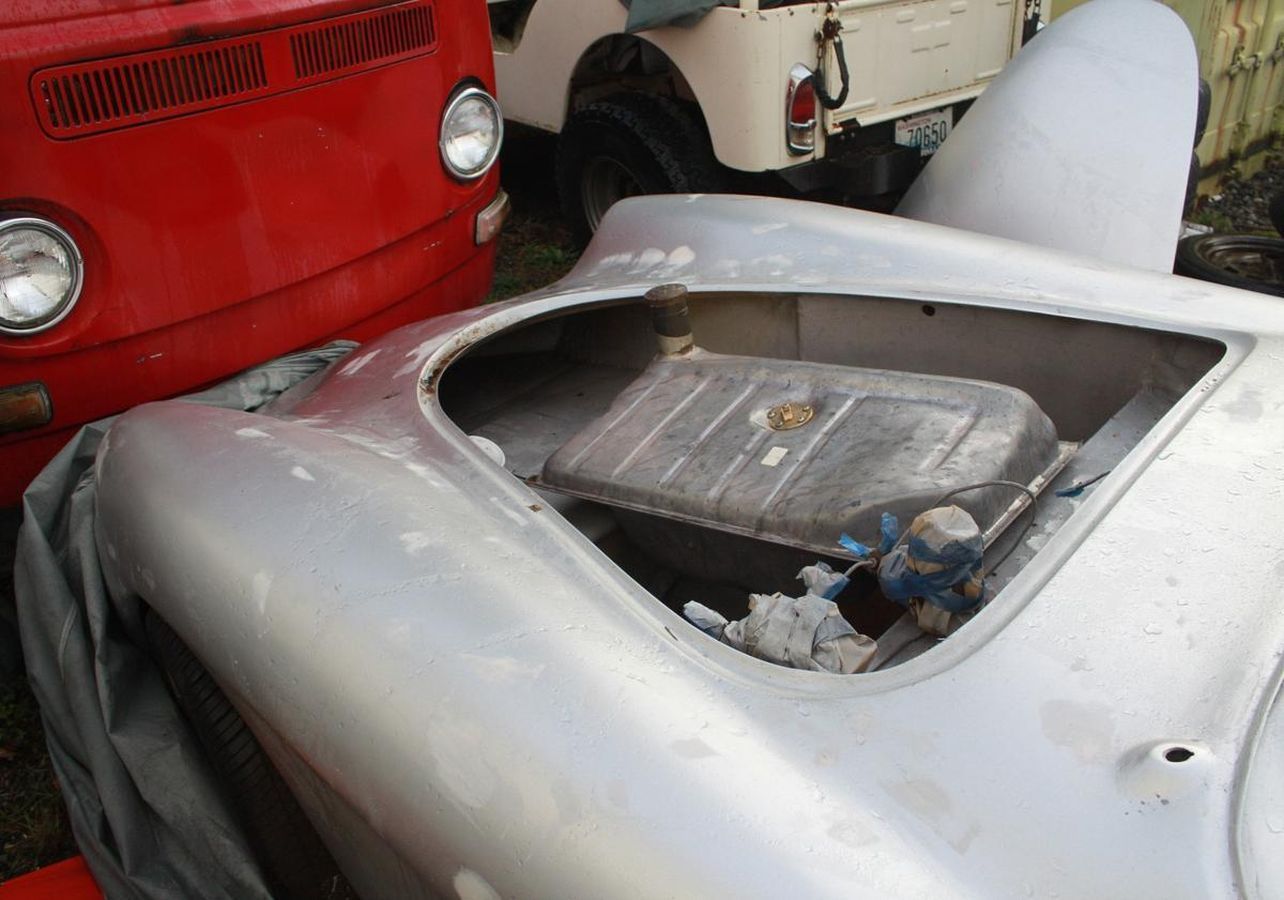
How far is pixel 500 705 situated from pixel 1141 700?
640 millimetres

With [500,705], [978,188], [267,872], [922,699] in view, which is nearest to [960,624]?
[922,699]

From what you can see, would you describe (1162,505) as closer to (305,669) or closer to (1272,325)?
(1272,325)

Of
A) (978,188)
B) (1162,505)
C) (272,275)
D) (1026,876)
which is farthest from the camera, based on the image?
(978,188)

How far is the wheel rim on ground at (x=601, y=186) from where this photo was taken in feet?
13.6

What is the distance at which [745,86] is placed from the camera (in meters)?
3.41

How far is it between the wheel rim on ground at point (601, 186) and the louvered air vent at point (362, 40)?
179cm

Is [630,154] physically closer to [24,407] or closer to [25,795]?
[24,407]

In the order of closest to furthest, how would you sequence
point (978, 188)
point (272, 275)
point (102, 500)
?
1. point (102, 500)
2. point (272, 275)
3. point (978, 188)

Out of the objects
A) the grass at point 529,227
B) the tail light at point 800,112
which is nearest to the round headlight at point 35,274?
the grass at point 529,227

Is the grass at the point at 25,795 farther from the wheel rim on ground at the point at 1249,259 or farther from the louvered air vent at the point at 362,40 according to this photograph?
the wheel rim on ground at the point at 1249,259

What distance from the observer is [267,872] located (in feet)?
5.93

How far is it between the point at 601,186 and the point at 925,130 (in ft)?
3.98

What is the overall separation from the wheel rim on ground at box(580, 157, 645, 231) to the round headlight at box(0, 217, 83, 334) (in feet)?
7.87

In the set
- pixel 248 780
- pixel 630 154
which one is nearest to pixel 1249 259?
pixel 630 154
